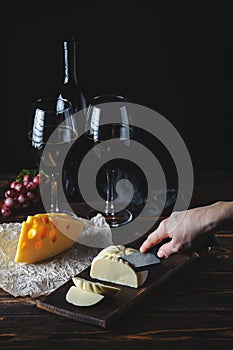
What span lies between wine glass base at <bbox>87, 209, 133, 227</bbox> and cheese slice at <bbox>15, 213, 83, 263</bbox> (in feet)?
0.59

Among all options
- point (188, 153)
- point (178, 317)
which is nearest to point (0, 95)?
point (188, 153)

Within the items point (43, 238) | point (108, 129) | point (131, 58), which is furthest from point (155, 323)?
point (131, 58)

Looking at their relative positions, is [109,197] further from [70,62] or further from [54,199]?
[70,62]

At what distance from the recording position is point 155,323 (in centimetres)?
135

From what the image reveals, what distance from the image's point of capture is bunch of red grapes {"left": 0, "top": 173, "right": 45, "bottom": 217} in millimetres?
1822

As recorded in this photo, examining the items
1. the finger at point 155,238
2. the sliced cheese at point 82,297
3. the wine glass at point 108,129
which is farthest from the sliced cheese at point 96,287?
the wine glass at point 108,129

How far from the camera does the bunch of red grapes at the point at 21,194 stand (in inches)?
71.7

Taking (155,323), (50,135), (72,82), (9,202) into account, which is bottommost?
(155,323)

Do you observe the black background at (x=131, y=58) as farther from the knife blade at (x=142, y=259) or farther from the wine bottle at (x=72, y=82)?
the knife blade at (x=142, y=259)

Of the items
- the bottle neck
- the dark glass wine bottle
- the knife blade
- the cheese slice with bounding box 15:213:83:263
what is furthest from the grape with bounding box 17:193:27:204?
the knife blade

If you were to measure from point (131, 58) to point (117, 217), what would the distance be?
0.51 meters

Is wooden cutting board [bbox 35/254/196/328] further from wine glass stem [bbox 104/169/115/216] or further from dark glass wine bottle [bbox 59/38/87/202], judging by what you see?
dark glass wine bottle [bbox 59/38/87/202]

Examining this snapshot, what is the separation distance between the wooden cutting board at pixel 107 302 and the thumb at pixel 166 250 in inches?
1.6

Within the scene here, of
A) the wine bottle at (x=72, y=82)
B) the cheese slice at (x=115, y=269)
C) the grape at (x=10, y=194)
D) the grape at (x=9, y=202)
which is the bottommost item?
the cheese slice at (x=115, y=269)
